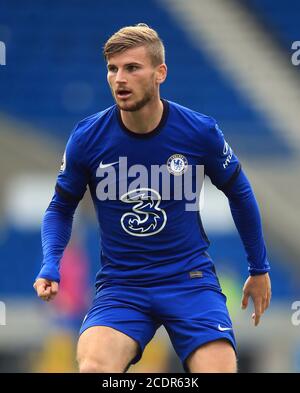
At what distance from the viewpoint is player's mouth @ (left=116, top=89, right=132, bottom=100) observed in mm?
4328

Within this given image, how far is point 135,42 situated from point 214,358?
1419mm

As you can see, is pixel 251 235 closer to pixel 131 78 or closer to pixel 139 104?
pixel 139 104

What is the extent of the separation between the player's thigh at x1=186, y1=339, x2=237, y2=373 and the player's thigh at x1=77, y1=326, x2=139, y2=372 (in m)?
0.26

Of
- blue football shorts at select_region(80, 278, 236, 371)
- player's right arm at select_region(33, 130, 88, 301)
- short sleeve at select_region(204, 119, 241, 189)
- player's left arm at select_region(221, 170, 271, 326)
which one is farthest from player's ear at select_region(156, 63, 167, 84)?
blue football shorts at select_region(80, 278, 236, 371)

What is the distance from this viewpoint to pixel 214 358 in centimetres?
421

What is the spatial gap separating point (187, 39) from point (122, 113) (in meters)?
7.36

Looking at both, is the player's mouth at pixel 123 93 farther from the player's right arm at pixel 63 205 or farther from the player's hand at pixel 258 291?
the player's hand at pixel 258 291

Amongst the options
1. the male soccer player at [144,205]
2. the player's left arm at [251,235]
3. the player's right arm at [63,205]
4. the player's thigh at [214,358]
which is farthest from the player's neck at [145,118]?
the player's thigh at [214,358]

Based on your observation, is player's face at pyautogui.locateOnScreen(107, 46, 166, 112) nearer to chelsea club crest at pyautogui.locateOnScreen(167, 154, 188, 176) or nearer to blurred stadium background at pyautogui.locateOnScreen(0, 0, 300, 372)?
chelsea club crest at pyautogui.locateOnScreen(167, 154, 188, 176)

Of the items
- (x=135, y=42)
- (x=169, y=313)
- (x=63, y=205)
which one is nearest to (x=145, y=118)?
(x=135, y=42)

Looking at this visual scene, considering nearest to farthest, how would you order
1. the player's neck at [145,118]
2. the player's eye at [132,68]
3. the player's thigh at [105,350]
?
the player's thigh at [105,350], the player's eye at [132,68], the player's neck at [145,118]

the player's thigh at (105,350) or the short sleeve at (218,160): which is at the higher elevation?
the short sleeve at (218,160)

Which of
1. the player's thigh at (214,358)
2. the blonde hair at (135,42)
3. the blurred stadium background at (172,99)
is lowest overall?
the player's thigh at (214,358)

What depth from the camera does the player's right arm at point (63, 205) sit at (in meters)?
4.48
